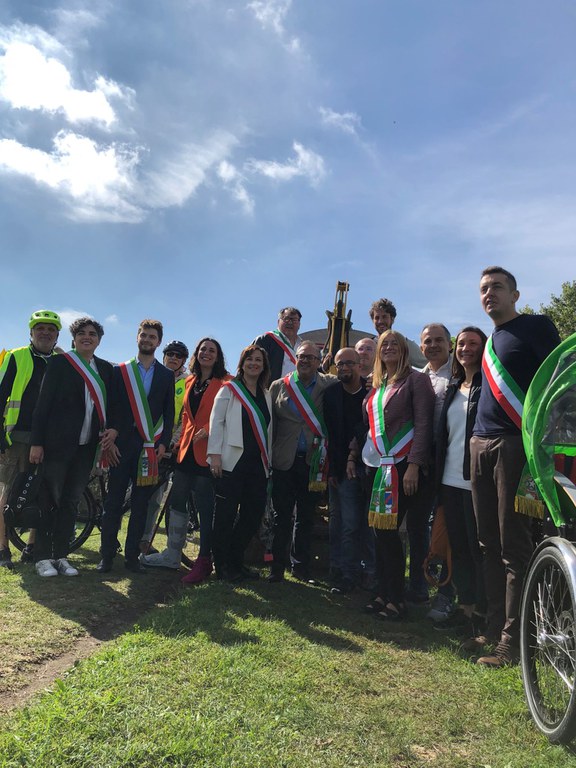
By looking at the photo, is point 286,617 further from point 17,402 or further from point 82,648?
point 17,402

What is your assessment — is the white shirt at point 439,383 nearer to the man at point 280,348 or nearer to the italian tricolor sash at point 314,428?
the italian tricolor sash at point 314,428

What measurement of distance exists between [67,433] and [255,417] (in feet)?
5.39

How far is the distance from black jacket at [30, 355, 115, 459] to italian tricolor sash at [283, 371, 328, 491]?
187cm

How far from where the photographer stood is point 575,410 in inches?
107

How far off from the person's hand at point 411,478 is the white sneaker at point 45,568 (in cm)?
304

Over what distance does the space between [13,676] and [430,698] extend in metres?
2.13

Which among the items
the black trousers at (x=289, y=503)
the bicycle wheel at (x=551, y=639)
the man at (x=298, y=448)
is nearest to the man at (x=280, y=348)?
the man at (x=298, y=448)

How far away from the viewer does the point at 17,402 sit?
17.4 feet

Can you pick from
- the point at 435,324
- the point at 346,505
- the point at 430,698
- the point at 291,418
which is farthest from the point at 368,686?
the point at 435,324

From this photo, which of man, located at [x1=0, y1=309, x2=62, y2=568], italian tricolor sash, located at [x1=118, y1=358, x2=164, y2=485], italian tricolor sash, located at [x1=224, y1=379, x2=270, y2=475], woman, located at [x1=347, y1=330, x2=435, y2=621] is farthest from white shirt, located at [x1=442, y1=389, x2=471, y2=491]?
man, located at [x1=0, y1=309, x2=62, y2=568]

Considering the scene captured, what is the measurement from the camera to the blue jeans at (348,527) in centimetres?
488

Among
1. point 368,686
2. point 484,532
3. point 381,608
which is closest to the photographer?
point 368,686

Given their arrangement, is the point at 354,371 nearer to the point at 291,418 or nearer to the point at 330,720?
the point at 291,418

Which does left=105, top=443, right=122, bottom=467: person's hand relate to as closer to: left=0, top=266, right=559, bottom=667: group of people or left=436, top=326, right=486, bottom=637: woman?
left=0, top=266, right=559, bottom=667: group of people
